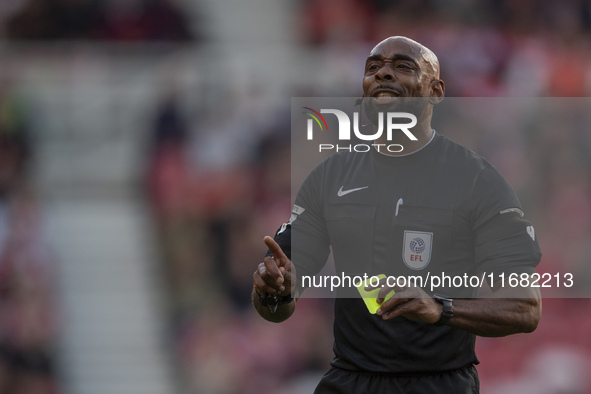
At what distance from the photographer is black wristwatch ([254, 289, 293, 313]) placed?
2.97 metres

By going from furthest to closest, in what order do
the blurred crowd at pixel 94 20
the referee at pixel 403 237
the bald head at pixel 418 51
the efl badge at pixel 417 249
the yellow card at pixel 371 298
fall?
the blurred crowd at pixel 94 20
the bald head at pixel 418 51
the efl badge at pixel 417 249
the referee at pixel 403 237
the yellow card at pixel 371 298

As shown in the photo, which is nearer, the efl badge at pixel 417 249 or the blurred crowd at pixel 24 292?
the efl badge at pixel 417 249

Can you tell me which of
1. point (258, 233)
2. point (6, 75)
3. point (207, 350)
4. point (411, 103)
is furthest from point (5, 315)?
point (411, 103)

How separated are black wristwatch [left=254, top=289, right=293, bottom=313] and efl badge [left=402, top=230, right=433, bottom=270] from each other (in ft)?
1.34

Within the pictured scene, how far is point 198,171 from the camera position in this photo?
332 inches

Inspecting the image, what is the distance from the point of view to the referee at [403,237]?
113 inches

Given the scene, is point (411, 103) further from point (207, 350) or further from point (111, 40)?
point (111, 40)

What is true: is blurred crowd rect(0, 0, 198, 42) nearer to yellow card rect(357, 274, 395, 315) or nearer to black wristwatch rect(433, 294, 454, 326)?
yellow card rect(357, 274, 395, 315)

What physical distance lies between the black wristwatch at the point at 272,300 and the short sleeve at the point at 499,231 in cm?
63

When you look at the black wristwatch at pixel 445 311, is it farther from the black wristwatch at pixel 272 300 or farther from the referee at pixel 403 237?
the black wristwatch at pixel 272 300

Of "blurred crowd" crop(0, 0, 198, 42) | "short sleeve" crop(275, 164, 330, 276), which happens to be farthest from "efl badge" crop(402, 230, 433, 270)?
"blurred crowd" crop(0, 0, 198, 42)

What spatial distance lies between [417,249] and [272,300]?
0.50 m

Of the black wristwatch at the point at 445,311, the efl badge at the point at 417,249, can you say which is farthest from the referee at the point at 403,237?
the black wristwatch at the point at 445,311

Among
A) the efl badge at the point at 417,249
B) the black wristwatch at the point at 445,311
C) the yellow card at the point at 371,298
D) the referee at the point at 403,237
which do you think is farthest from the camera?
the efl badge at the point at 417,249
